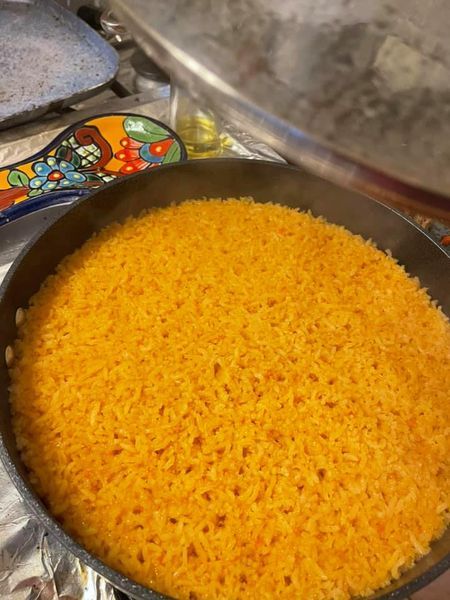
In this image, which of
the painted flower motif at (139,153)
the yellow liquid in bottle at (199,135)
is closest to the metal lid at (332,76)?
the painted flower motif at (139,153)

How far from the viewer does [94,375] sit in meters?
1.29

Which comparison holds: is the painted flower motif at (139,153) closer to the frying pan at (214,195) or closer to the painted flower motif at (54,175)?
the painted flower motif at (54,175)

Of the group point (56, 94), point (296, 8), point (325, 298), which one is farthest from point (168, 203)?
point (296, 8)

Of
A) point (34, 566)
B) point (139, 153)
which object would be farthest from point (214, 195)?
point (34, 566)

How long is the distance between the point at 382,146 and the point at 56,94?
1.95 m

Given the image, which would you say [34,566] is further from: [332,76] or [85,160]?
[85,160]

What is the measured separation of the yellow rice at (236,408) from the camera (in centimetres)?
107

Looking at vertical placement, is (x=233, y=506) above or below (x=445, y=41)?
below

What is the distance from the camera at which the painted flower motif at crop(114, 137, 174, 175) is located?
1946 millimetres

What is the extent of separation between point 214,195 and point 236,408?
802 mm

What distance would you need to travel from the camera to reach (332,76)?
43cm

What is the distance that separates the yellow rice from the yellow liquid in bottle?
56 cm

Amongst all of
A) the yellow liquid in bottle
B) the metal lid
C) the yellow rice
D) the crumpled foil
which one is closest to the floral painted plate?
the yellow liquid in bottle

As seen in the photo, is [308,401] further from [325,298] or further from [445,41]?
[445,41]
